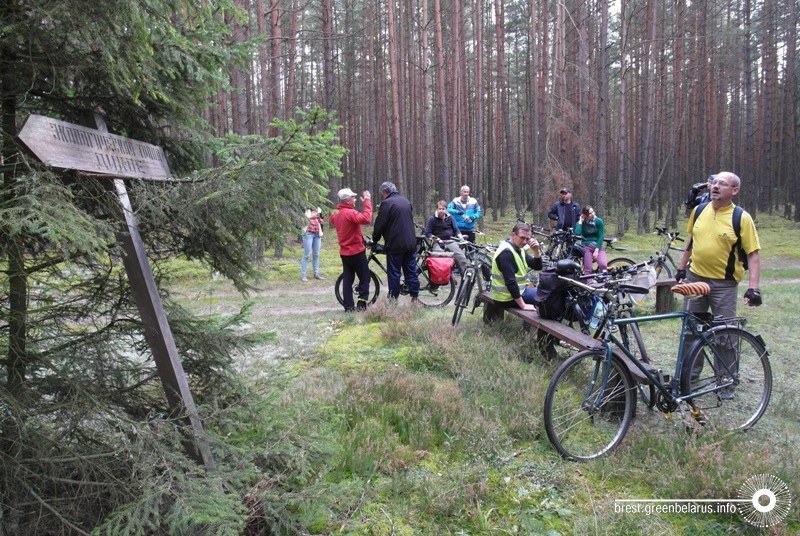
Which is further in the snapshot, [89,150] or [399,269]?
[399,269]

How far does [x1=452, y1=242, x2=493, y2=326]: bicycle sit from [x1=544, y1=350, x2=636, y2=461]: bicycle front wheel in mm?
3118

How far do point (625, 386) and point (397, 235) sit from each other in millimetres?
5332

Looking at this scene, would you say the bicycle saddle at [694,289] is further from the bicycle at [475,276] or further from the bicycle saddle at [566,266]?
the bicycle at [475,276]

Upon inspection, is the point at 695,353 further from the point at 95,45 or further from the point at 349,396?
the point at 95,45

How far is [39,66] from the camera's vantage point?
8.61ft

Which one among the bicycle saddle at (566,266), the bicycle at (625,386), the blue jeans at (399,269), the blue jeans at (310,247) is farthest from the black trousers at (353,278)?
the bicycle at (625,386)

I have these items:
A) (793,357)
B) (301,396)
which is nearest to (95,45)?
(301,396)

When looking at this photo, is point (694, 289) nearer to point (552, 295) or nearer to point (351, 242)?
point (552, 295)

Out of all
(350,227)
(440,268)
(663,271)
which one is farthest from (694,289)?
(663,271)

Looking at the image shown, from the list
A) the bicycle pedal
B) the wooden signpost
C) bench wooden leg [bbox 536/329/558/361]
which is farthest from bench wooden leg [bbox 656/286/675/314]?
the wooden signpost

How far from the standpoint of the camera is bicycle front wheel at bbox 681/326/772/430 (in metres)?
4.37

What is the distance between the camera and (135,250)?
8.66ft

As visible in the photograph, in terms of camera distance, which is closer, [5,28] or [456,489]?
[5,28]

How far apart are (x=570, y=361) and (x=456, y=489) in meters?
1.36
